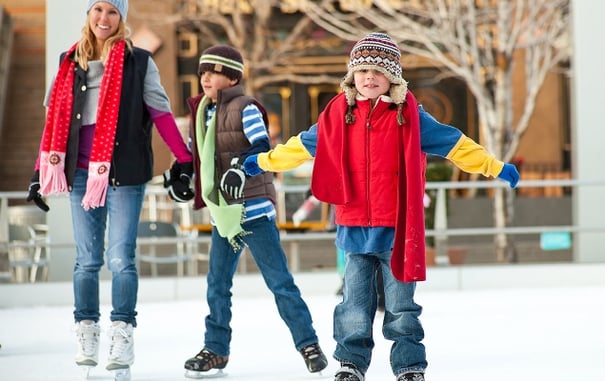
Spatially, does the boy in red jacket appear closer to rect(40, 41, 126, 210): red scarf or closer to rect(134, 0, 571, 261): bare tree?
rect(40, 41, 126, 210): red scarf

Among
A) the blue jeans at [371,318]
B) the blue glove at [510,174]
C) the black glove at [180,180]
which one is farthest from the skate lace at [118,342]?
the blue glove at [510,174]

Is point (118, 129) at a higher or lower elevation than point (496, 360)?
higher

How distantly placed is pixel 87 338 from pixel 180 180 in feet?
2.41

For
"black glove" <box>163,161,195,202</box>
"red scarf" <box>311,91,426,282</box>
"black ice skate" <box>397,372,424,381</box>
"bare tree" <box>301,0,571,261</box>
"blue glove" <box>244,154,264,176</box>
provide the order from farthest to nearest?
"bare tree" <box>301,0,571,261</box>, "black glove" <box>163,161,195,202</box>, "blue glove" <box>244,154,264,176</box>, "black ice skate" <box>397,372,424,381</box>, "red scarf" <box>311,91,426,282</box>

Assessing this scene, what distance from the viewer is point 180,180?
5.07 meters

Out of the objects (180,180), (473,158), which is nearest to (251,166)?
(180,180)

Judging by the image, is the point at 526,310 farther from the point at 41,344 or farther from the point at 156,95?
the point at 156,95

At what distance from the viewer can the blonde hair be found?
4.97 meters

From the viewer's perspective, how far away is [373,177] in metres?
4.36

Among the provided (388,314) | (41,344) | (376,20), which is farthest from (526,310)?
(376,20)

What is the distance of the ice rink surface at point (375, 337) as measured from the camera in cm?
524

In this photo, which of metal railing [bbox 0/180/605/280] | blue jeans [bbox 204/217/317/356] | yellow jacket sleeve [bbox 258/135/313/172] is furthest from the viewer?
metal railing [bbox 0/180/605/280]

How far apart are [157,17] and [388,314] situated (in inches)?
546

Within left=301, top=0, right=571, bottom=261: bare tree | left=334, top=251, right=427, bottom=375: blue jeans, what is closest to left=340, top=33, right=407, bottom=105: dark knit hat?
left=334, top=251, right=427, bottom=375: blue jeans
